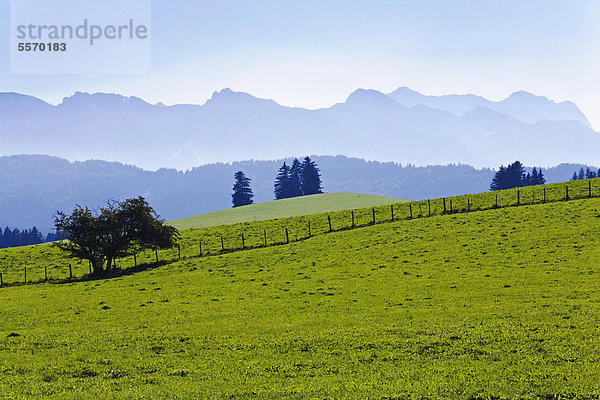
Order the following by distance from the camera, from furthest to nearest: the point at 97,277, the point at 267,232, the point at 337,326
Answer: the point at 267,232
the point at 97,277
the point at 337,326

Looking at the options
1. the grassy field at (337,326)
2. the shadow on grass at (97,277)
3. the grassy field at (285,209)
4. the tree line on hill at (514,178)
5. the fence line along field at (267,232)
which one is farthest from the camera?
the tree line on hill at (514,178)

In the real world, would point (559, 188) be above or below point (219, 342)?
above

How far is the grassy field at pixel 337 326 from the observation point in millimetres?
17797

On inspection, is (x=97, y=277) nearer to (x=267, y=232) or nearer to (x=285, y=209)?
(x=267, y=232)

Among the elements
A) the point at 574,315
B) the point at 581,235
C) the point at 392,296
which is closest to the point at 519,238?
the point at 581,235

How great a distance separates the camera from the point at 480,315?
2627 centimetres

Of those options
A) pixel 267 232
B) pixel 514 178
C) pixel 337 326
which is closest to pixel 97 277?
pixel 267 232

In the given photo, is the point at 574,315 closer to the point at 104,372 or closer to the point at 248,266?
the point at 104,372

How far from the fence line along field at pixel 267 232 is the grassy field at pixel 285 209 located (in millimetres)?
38939

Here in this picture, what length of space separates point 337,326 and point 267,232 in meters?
48.4

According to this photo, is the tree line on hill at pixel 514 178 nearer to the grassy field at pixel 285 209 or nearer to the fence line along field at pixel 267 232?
the grassy field at pixel 285 209

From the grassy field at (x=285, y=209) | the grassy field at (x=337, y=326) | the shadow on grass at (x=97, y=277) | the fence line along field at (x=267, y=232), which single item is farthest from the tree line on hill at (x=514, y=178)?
the shadow on grass at (x=97, y=277)

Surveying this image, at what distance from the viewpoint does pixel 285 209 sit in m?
135

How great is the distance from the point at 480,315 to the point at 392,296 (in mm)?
7676
